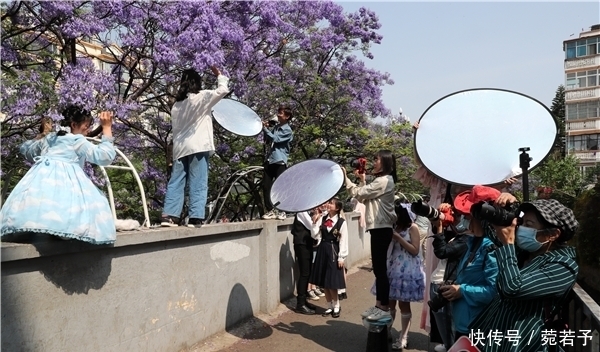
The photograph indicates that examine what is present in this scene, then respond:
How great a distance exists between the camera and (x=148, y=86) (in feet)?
33.8

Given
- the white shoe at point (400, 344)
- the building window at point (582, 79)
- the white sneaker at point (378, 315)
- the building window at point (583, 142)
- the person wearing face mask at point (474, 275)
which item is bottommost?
the white shoe at point (400, 344)

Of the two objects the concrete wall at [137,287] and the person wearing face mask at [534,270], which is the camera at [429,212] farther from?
the concrete wall at [137,287]

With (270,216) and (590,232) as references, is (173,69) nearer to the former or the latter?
(270,216)

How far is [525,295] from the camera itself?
2936mm

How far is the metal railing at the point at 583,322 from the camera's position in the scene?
3049 millimetres

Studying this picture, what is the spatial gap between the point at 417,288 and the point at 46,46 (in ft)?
25.6

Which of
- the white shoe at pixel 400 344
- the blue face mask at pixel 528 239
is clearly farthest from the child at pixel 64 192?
the white shoe at pixel 400 344

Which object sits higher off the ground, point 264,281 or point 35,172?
point 35,172

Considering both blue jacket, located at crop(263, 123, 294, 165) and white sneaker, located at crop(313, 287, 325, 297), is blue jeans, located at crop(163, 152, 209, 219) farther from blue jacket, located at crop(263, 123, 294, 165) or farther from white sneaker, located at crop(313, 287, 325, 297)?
white sneaker, located at crop(313, 287, 325, 297)

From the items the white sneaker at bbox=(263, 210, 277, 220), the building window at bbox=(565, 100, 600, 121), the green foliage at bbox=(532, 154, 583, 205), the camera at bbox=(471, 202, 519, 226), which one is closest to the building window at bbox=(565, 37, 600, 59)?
the building window at bbox=(565, 100, 600, 121)

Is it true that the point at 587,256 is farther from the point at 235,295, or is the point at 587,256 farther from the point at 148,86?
the point at 148,86

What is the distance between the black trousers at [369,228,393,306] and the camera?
211 inches

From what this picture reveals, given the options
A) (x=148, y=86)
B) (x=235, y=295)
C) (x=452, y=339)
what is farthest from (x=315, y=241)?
(x=148, y=86)

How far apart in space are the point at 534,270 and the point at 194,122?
377 cm
